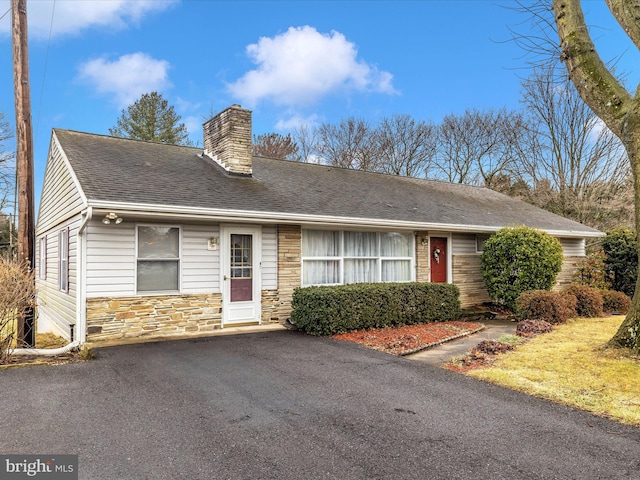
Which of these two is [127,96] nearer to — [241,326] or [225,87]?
[225,87]

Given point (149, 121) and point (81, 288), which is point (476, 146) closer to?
point (149, 121)

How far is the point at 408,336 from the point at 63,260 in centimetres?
765

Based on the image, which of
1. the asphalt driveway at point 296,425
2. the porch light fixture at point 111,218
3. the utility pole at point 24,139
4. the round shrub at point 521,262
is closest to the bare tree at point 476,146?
the round shrub at point 521,262

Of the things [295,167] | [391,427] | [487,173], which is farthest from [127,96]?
[391,427]

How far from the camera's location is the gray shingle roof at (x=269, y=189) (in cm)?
801

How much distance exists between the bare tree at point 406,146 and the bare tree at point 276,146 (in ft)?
18.6

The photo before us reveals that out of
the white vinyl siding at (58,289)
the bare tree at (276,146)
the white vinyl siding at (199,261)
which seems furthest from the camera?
the bare tree at (276,146)

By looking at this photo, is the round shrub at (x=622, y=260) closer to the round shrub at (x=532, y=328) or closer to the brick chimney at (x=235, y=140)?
the round shrub at (x=532, y=328)

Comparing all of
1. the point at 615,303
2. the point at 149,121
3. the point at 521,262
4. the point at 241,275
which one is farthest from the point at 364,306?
the point at 149,121

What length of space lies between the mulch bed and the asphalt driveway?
1.26 m

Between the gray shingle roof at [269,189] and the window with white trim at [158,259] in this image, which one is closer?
the window with white trim at [158,259]

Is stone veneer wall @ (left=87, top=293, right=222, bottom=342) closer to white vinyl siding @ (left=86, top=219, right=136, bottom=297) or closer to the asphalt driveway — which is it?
white vinyl siding @ (left=86, top=219, right=136, bottom=297)

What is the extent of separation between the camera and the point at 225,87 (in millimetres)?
22766

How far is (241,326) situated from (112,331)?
2491 mm
